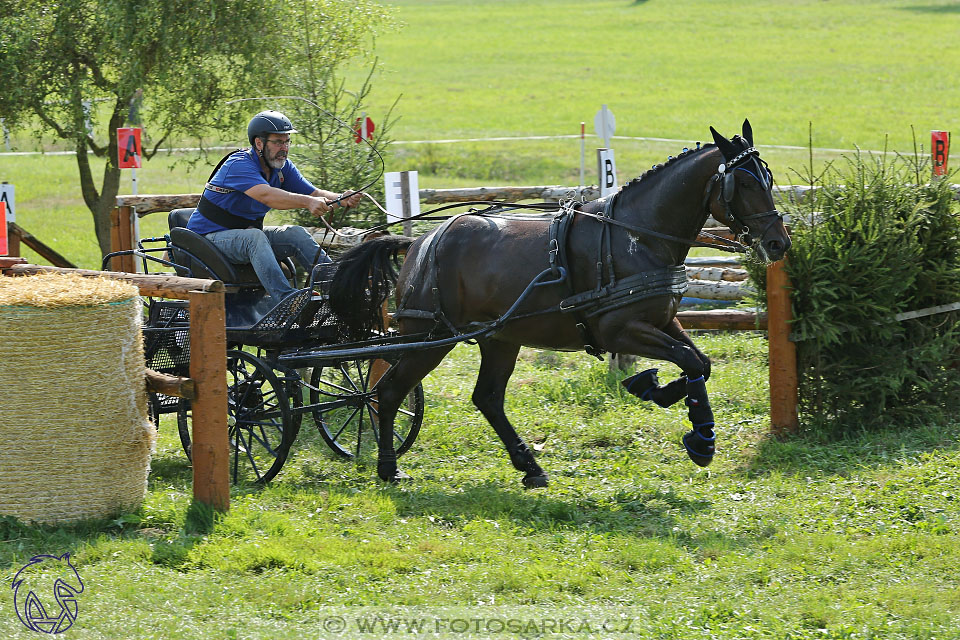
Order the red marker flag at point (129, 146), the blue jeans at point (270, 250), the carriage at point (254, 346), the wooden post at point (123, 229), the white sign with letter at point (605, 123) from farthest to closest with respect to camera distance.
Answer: the white sign with letter at point (605, 123)
the red marker flag at point (129, 146)
the wooden post at point (123, 229)
the blue jeans at point (270, 250)
the carriage at point (254, 346)

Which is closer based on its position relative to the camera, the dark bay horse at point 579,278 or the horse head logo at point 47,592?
the horse head logo at point 47,592

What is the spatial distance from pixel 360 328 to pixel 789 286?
299 cm

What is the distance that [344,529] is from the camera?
20.0ft

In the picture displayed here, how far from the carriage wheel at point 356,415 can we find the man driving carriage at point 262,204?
2.76 ft

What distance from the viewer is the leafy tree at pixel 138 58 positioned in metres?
14.3

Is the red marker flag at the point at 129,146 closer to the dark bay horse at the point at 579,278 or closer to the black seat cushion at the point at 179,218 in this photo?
the black seat cushion at the point at 179,218

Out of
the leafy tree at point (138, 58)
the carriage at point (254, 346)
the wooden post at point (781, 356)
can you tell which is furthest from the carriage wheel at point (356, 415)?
the leafy tree at point (138, 58)

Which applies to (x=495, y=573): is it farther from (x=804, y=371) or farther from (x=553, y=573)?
(x=804, y=371)

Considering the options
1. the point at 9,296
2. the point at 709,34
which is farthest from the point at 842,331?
the point at 709,34

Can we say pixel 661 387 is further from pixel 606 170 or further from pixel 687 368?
pixel 606 170

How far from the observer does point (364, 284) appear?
300 inches

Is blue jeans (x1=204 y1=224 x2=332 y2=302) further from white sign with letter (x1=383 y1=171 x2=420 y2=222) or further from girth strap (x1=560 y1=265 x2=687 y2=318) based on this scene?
girth strap (x1=560 y1=265 x2=687 y2=318)

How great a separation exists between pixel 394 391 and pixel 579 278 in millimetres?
1577

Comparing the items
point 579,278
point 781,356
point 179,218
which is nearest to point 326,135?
point 179,218
